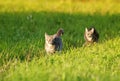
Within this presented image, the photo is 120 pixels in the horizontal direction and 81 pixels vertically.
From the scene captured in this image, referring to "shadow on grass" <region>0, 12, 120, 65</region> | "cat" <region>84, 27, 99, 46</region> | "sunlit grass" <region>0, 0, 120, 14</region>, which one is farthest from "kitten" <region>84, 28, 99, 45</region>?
"sunlit grass" <region>0, 0, 120, 14</region>

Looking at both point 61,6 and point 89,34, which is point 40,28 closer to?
point 89,34

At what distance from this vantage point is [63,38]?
15.3 meters

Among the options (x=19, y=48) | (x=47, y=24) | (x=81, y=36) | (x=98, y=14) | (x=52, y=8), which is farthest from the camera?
(x=52, y=8)

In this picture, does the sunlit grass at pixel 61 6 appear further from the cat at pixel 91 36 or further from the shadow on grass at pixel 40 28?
the cat at pixel 91 36

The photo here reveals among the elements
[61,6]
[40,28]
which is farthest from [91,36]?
[61,6]

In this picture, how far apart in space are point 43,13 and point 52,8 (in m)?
1.48

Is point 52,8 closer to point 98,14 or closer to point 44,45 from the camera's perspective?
point 98,14

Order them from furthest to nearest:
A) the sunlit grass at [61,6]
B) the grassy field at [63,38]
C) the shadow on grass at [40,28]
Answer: the sunlit grass at [61,6]
the shadow on grass at [40,28]
the grassy field at [63,38]

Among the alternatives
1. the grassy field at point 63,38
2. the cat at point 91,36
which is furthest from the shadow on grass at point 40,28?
the cat at point 91,36

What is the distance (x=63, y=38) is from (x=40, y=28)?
230cm

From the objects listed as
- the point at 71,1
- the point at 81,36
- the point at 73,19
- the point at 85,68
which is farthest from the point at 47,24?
the point at 85,68

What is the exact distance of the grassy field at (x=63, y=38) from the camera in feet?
33.2

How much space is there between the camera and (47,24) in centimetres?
1823

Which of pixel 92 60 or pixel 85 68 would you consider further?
pixel 92 60
